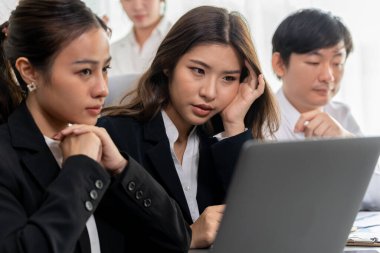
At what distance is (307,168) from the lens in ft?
3.40

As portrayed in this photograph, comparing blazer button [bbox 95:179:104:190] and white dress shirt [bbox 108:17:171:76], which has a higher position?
blazer button [bbox 95:179:104:190]

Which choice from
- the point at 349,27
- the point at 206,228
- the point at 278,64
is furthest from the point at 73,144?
the point at 349,27

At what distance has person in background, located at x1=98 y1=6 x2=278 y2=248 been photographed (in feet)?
5.37

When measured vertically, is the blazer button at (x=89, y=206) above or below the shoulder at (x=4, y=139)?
below

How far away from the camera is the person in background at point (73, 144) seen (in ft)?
3.90

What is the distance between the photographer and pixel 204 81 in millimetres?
1661

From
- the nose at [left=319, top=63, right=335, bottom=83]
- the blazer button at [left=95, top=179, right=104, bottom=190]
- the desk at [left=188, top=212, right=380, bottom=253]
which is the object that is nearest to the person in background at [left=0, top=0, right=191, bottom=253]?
the blazer button at [left=95, top=179, right=104, bottom=190]

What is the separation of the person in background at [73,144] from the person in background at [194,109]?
0.24 metres

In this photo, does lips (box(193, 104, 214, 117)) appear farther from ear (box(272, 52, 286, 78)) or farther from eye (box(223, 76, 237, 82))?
ear (box(272, 52, 286, 78))

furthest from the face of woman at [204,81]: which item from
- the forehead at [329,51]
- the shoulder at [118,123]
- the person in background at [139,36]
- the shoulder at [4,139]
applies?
the person in background at [139,36]

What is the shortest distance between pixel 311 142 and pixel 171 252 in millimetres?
501

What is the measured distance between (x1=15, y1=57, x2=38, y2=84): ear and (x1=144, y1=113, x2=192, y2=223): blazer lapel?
39cm

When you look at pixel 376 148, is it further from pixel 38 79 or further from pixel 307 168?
pixel 38 79

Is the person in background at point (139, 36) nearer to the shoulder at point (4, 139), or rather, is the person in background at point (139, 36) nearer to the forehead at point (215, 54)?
the forehead at point (215, 54)
